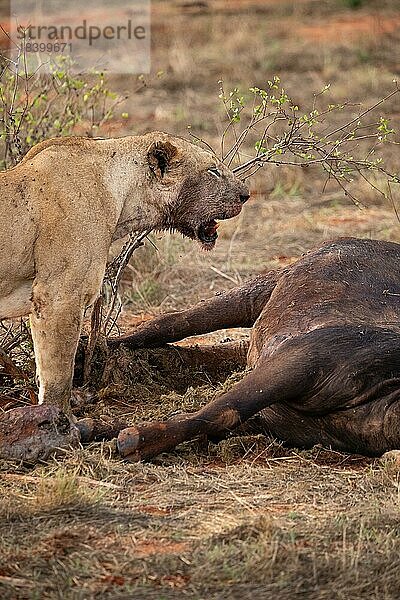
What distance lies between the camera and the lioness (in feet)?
18.1

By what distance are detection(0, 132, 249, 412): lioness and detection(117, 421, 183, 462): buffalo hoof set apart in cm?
44

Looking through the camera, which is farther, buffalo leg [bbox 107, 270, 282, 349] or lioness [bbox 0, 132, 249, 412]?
buffalo leg [bbox 107, 270, 282, 349]

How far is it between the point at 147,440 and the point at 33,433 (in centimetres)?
52

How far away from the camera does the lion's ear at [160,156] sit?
6000 millimetres

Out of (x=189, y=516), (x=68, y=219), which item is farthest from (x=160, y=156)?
(x=189, y=516)

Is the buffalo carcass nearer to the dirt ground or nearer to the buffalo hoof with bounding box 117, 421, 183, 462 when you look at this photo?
the buffalo hoof with bounding box 117, 421, 183, 462

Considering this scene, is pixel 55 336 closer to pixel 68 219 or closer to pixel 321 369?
pixel 68 219

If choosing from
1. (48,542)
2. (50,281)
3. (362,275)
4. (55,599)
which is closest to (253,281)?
(362,275)

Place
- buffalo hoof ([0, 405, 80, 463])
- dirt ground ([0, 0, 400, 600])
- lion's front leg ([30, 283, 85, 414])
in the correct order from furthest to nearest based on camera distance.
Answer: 1. lion's front leg ([30, 283, 85, 414])
2. buffalo hoof ([0, 405, 80, 463])
3. dirt ground ([0, 0, 400, 600])

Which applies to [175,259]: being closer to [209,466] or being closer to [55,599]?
[209,466]

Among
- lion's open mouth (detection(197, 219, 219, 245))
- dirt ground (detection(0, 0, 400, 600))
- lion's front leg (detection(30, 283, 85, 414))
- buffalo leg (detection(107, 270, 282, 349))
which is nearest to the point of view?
dirt ground (detection(0, 0, 400, 600))

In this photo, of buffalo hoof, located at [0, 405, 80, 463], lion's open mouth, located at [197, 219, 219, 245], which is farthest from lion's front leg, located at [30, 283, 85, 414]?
lion's open mouth, located at [197, 219, 219, 245]

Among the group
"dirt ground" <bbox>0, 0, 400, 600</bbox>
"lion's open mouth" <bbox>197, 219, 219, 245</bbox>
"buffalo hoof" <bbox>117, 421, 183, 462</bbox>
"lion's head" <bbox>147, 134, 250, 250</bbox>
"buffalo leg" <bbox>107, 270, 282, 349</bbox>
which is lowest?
"dirt ground" <bbox>0, 0, 400, 600</bbox>

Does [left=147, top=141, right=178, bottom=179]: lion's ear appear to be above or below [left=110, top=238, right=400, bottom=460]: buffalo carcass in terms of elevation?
above
